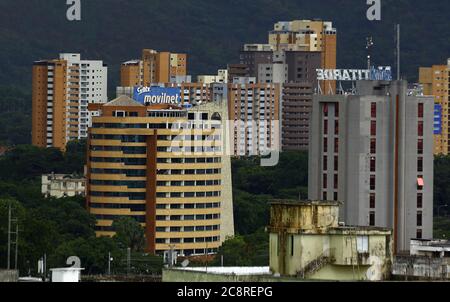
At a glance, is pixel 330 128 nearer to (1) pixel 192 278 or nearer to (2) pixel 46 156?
(1) pixel 192 278

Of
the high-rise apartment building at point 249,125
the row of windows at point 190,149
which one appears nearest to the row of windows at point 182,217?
the row of windows at point 190,149

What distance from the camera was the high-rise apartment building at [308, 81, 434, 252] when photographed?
80250 mm

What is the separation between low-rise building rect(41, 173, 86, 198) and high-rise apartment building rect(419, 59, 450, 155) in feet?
151

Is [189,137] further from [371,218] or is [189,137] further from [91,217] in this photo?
[371,218]

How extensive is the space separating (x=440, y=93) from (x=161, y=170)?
75803 millimetres

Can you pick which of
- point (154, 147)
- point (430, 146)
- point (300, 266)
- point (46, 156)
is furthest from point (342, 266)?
point (46, 156)

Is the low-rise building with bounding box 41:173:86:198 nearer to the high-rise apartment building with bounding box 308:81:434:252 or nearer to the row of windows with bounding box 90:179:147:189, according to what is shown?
the row of windows with bounding box 90:179:147:189

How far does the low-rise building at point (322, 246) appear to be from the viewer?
27438mm

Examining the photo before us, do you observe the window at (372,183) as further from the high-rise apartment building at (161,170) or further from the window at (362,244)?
the window at (362,244)

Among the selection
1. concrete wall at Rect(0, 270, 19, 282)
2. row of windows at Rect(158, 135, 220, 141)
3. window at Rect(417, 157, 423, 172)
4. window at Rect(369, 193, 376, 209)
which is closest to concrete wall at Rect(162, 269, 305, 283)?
concrete wall at Rect(0, 270, 19, 282)
